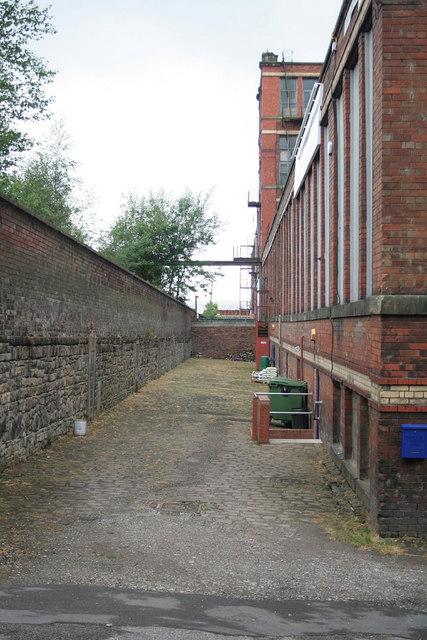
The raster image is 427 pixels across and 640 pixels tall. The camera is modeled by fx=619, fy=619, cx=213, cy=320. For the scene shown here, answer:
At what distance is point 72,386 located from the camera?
12.4 m

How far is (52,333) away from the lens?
11.1m

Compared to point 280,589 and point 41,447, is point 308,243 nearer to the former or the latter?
point 41,447

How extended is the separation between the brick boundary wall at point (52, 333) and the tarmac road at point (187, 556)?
33.5 inches

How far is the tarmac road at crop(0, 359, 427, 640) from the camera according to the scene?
4395mm

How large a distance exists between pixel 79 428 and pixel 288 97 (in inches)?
1506

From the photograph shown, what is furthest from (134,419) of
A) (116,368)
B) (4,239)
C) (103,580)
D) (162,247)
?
(162,247)

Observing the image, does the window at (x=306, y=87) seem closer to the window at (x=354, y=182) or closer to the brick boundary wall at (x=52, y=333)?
the brick boundary wall at (x=52, y=333)

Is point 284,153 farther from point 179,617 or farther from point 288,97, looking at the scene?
point 179,617

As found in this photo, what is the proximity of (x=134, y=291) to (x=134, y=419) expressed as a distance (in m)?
7.16

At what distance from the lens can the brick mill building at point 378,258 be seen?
6.33m

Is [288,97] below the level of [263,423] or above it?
above

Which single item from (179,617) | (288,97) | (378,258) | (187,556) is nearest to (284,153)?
(288,97)

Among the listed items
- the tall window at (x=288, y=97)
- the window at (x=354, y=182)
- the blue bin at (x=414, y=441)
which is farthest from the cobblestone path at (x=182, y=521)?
the tall window at (x=288, y=97)

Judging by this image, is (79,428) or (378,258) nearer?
(378,258)
